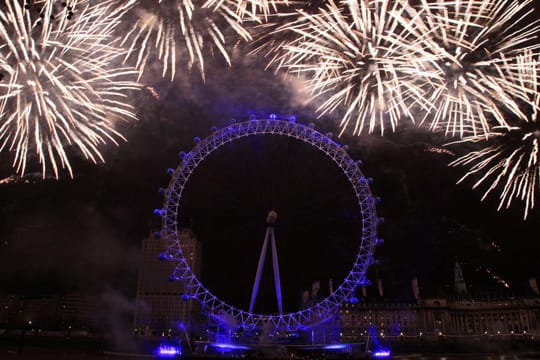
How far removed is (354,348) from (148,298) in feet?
268

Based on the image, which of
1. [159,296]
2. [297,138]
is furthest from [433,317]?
[297,138]

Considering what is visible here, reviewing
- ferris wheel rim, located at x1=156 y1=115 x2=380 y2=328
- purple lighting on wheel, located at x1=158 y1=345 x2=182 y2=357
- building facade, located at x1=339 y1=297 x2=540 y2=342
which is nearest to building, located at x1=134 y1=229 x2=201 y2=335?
building facade, located at x1=339 y1=297 x2=540 y2=342

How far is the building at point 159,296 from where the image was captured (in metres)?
113

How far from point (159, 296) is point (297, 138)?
9281 centimetres

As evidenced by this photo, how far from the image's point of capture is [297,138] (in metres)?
44.5

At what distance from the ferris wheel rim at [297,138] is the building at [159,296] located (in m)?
63.9

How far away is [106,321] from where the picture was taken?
4739 inches

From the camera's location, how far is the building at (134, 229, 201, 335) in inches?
4441

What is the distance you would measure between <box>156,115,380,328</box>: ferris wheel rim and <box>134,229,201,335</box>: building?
209 ft

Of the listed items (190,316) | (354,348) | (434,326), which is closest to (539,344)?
(354,348)

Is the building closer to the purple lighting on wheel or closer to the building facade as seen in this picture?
the building facade

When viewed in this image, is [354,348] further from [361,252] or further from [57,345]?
[57,345]

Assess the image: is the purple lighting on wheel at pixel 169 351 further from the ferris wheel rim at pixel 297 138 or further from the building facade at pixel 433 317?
the building facade at pixel 433 317

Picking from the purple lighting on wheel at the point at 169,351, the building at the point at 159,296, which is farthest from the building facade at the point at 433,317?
the purple lighting on wheel at the point at 169,351
